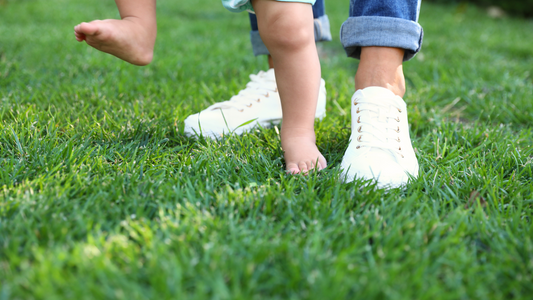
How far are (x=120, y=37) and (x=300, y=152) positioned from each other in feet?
2.16

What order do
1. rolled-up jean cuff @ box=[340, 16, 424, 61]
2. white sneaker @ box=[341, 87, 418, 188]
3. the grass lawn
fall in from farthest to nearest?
rolled-up jean cuff @ box=[340, 16, 424, 61] → white sneaker @ box=[341, 87, 418, 188] → the grass lawn

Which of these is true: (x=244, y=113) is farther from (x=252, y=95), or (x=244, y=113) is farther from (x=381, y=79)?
(x=381, y=79)

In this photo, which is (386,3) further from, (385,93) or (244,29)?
(244,29)

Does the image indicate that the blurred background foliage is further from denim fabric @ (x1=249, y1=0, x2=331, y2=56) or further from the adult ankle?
the adult ankle

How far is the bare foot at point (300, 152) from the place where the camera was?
1141mm

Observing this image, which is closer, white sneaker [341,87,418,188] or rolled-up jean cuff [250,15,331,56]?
white sneaker [341,87,418,188]

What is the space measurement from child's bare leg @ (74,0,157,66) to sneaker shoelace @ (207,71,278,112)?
320 mm

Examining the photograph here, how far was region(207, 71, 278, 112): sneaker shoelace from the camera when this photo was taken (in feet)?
4.86

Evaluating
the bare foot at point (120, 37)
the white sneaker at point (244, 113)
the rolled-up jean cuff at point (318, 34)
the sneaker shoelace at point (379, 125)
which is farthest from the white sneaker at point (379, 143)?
the bare foot at point (120, 37)

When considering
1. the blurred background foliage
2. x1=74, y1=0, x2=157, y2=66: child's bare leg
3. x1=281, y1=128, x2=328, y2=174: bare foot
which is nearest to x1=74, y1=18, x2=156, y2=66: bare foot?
x1=74, y1=0, x2=157, y2=66: child's bare leg

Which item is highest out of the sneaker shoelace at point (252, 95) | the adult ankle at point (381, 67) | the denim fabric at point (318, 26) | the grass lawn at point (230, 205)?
the denim fabric at point (318, 26)

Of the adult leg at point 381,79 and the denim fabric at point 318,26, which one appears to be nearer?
the adult leg at point 381,79

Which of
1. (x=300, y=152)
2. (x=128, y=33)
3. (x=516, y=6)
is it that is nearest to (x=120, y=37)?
(x=128, y=33)

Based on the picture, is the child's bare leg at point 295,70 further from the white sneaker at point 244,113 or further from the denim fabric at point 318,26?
the denim fabric at point 318,26
